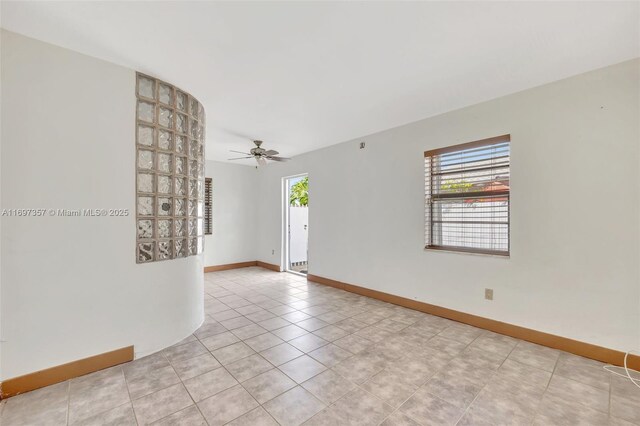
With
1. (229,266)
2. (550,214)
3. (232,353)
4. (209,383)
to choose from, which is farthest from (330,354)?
(229,266)

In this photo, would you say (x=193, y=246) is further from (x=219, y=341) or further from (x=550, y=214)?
(x=550, y=214)

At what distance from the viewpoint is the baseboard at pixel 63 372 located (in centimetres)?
182

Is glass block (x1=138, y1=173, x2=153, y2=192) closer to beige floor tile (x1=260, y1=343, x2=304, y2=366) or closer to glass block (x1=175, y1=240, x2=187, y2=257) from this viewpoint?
glass block (x1=175, y1=240, x2=187, y2=257)

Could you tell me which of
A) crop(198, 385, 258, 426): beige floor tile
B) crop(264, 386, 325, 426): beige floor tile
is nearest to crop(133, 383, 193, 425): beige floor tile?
crop(198, 385, 258, 426): beige floor tile

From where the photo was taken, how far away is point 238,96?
2.84 meters

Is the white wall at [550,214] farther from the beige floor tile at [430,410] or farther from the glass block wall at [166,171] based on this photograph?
the glass block wall at [166,171]

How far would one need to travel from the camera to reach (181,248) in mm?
2709

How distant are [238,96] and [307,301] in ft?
9.18

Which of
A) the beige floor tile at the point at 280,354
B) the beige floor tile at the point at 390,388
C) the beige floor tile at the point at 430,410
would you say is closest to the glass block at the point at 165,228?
the beige floor tile at the point at 280,354

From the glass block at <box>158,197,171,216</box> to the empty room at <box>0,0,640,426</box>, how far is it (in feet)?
0.10

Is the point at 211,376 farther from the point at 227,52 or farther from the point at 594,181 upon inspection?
the point at 594,181

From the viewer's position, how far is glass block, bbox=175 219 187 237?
266 centimetres

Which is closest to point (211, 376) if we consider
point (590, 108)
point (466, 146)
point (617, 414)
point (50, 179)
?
point (50, 179)

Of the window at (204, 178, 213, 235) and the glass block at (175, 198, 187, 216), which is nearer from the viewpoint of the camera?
the glass block at (175, 198, 187, 216)
